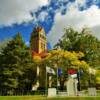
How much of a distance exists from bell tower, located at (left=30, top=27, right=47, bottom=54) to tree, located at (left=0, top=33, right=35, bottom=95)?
47.9 metres

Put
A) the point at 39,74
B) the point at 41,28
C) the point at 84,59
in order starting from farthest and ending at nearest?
the point at 41,28 → the point at 39,74 → the point at 84,59

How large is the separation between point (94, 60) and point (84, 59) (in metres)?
2.16

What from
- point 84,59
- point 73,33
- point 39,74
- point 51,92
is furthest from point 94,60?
point 51,92

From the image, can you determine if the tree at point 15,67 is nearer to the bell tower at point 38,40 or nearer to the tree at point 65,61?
the tree at point 65,61

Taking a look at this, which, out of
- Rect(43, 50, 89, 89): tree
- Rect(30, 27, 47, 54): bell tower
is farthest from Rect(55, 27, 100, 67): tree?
Rect(30, 27, 47, 54): bell tower

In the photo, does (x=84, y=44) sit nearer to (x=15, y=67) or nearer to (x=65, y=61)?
(x=65, y=61)

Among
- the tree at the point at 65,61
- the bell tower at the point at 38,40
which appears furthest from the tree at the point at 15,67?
the bell tower at the point at 38,40

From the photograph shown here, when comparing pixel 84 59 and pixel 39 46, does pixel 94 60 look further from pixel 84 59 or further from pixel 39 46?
pixel 39 46

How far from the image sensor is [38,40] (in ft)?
371

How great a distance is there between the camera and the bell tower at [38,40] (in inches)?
4387

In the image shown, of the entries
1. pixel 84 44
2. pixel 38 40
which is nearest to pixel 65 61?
pixel 84 44

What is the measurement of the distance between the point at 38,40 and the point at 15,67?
5435 centimetres

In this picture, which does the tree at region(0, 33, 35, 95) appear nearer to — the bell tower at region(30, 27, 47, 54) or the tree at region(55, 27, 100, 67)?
the tree at region(55, 27, 100, 67)

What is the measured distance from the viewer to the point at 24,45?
62.7 m
